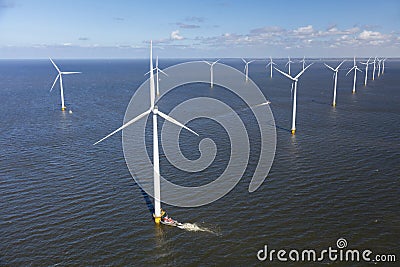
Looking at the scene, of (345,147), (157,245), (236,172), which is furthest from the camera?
(345,147)

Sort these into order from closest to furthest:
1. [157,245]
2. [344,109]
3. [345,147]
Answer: [157,245] → [345,147] → [344,109]

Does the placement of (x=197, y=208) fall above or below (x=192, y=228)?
above

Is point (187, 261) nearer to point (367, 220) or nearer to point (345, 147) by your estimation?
point (367, 220)

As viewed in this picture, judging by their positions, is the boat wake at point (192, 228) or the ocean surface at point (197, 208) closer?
the ocean surface at point (197, 208)

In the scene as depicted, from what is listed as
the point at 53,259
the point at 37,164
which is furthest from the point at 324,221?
the point at 37,164

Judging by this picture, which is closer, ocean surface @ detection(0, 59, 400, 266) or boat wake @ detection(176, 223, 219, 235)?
ocean surface @ detection(0, 59, 400, 266)

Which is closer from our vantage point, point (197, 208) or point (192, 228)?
point (192, 228)

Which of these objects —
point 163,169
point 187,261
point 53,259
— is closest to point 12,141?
point 163,169

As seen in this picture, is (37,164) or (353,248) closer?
(353,248)

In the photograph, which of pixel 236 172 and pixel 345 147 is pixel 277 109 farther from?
pixel 236 172
